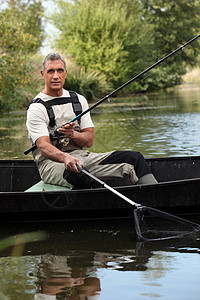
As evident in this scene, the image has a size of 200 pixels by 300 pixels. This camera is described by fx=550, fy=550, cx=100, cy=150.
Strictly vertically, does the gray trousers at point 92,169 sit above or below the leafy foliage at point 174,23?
below

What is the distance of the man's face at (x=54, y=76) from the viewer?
529 cm

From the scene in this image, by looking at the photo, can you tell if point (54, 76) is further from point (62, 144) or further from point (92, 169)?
point (92, 169)

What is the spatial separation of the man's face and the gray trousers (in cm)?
64

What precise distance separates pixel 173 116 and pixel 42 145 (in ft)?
41.9

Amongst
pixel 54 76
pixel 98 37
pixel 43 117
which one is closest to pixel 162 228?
pixel 43 117

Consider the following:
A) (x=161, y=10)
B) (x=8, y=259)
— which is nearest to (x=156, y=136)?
(x=8, y=259)

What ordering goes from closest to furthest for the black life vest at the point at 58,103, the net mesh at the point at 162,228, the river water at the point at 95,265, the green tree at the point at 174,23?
the river water at the point at 95,265, the net mesh at the point at 162,228, the black life vest at the point at 58,103, the green tree at the point at 174,23

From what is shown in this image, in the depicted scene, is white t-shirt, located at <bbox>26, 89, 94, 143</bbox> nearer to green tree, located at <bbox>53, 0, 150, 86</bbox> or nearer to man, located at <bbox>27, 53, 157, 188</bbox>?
man, located at <bbox>27, 53, 157, 188</bbox>

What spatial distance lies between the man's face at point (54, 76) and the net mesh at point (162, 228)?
1.42 metres

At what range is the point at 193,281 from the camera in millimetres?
3646

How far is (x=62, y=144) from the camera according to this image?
5316 millimetres

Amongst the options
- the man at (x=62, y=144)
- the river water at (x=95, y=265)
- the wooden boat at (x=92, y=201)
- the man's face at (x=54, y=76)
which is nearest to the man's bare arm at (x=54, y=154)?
the man at (x=62, y=144)

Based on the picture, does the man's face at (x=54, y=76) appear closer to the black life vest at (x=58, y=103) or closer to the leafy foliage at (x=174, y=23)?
the black life vest at (x=58, y=103)

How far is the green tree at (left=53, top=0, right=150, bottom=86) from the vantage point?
32031 mm
